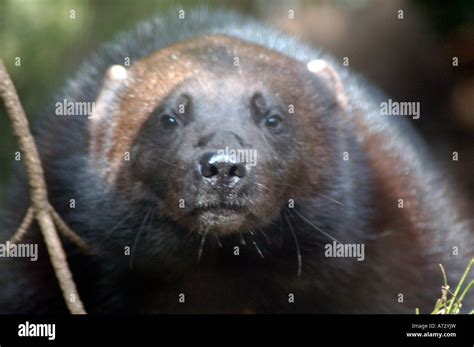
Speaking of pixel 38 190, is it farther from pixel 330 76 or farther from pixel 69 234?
pixel 330 76

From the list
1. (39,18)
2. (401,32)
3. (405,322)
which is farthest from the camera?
(401,32)

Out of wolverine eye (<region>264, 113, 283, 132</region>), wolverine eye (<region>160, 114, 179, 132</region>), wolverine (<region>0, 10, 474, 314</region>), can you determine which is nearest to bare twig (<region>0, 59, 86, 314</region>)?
wolverine (<region>0, 10, 474, 314</region>)

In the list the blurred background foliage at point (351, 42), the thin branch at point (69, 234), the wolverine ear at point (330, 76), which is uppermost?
the blurred background foliage at point (351, 42)

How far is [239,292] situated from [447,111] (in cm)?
153

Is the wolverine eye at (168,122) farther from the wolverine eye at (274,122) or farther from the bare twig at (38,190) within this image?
the bare twig at (38,190)

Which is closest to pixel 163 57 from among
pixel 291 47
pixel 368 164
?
pixel 291 47

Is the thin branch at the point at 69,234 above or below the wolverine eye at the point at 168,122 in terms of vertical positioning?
below

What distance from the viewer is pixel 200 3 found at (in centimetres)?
429

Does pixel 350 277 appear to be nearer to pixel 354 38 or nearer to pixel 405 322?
pixel 405 322

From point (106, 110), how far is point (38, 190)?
0.43 m

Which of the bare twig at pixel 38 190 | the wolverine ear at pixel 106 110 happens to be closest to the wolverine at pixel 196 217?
the wolverine ear at pixel 106 110

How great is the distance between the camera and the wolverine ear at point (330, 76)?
3820 millimetres

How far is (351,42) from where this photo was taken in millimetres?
4812

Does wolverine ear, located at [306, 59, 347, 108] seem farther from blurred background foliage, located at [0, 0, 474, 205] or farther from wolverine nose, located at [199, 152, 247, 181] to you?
wolverine nose, located at [199, 152, 247, 181]
